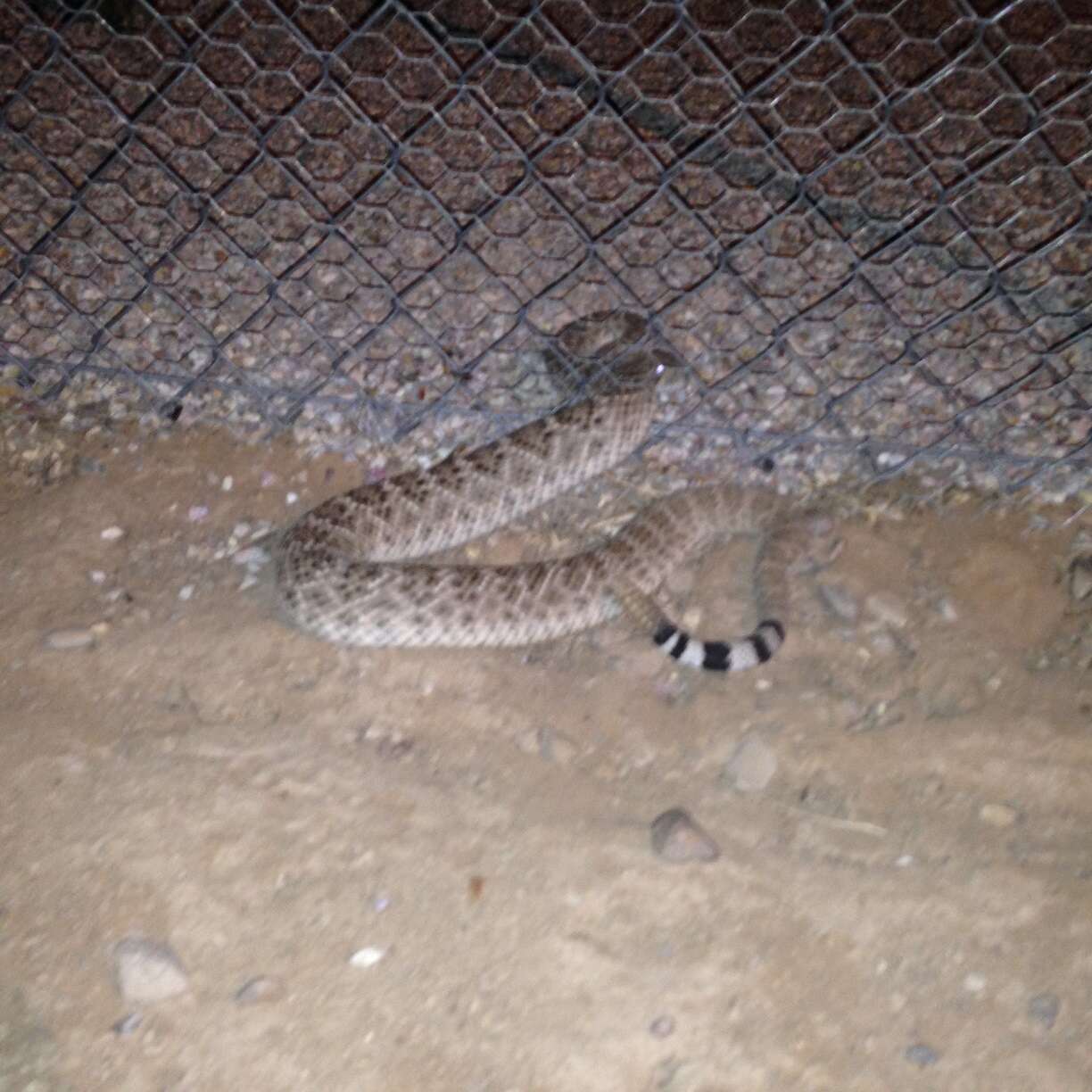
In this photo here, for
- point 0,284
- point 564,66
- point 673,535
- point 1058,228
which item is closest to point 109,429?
point 0,284

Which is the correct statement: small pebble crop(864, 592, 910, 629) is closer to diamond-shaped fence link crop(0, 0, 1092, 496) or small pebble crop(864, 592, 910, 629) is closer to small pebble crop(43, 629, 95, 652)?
diamond-shaped fence link crop(0, 0, 1092, 496)

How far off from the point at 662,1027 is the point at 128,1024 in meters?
1.04

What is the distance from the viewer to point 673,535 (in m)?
3.72

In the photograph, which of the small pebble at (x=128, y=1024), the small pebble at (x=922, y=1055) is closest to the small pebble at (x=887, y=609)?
the small pebble at (x=922, y=1055)

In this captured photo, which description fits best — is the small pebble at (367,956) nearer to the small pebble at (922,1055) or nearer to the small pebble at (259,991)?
the small pebble at (259,991)

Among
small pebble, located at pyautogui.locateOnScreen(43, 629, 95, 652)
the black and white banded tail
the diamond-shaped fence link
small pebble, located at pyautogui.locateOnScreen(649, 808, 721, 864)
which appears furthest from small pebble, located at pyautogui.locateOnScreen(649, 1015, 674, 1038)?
the diamond-shaped fence link

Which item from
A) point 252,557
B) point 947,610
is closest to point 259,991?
point 252,557

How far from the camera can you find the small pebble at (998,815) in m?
2.83

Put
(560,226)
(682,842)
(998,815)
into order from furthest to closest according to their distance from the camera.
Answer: (560,226), (998,815), (682,842)

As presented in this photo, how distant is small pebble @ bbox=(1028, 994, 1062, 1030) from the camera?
91.6 inches

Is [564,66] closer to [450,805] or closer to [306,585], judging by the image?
[306,585]

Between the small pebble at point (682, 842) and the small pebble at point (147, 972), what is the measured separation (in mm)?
1062

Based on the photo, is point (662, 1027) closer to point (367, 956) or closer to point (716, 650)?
point (367, 956)

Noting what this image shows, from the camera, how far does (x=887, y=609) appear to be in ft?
11.6
